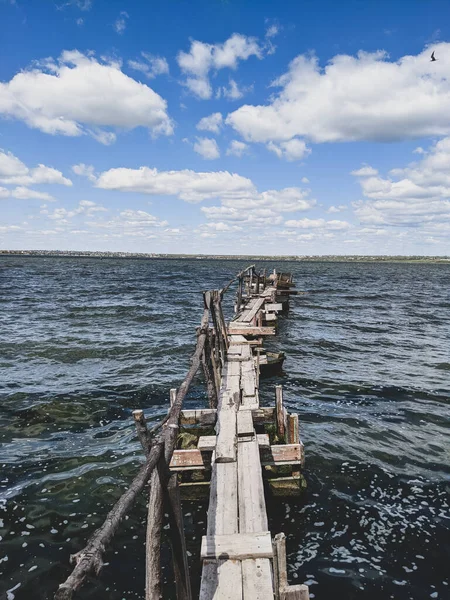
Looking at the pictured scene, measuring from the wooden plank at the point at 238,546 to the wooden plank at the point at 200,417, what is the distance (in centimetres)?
363

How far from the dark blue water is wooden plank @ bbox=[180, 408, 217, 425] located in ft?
4.55

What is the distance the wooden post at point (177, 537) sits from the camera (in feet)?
11.0

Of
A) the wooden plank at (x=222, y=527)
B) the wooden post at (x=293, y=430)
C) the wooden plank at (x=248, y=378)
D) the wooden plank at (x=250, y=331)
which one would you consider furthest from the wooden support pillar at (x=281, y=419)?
the wooden plank at (x=250, y=331)

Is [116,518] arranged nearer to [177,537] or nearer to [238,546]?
[177,537]

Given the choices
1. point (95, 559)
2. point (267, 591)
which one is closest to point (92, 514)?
point (267, 591)

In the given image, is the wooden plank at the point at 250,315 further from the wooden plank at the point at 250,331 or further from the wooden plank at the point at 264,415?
the wooden plank at the point at 264,415

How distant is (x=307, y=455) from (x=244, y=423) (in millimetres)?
2342

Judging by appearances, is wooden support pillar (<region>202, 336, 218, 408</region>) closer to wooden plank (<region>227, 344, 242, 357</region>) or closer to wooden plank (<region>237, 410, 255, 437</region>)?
wooden plank (<region>237, 410, 255, 437</region>)

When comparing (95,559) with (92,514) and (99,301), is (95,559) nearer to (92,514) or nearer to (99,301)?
(92,514)

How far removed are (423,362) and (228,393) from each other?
413 inches

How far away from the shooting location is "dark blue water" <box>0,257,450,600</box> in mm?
5484

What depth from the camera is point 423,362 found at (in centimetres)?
1585

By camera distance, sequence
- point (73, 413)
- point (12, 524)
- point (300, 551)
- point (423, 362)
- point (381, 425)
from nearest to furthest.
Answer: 1. point (300, 551)
2. point (12, 524)
3. point (381, 425)
4. point (73, 413)
5. point (423, 362)

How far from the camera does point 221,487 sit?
5113 millimetres
